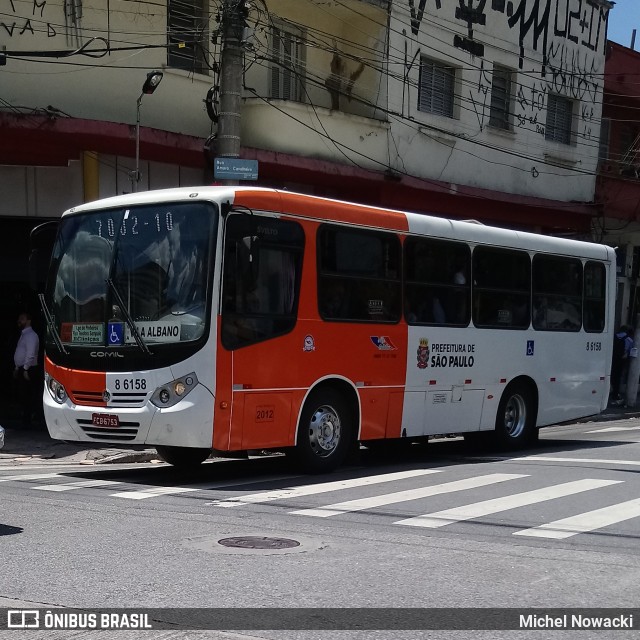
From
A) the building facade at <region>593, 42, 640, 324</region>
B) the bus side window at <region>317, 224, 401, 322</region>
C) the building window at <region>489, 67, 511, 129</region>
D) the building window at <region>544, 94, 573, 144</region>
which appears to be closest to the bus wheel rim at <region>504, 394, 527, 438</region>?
the bus side window at <region>317, 224, 401, 322</region>

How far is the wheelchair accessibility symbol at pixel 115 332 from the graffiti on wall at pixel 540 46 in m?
12.9

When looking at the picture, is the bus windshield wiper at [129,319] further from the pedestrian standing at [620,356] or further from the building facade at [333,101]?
the pedestrian standing at [620,356]

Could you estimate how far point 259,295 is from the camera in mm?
11562

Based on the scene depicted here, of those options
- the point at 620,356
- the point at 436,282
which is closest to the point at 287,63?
the point at 436,282

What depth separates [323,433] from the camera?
40.6 feet

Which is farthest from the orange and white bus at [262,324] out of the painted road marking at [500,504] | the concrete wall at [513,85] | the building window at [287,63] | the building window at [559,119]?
the building window at [559,119]

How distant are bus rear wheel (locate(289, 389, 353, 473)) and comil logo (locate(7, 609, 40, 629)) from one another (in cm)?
607

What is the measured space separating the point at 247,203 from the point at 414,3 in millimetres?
12834

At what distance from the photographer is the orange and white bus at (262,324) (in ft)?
36.6

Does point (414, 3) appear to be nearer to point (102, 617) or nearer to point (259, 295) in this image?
point (259, 295)

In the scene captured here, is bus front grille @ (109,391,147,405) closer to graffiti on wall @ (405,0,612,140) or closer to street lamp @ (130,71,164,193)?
street lamp @ (130,71,164,193)

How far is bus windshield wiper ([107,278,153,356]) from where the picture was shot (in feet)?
36.9

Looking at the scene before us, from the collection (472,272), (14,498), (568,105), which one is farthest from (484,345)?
(568,105)

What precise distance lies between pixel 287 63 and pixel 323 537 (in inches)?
561
